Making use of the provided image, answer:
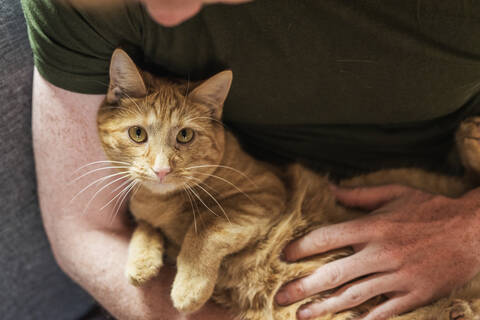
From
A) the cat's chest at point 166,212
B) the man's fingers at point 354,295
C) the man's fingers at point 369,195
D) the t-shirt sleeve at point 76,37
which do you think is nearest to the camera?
the t-shirt sleeve at point 76,37

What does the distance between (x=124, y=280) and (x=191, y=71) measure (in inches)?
29.1

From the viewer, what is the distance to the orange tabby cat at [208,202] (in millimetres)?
1154

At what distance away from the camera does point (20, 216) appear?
151 cm

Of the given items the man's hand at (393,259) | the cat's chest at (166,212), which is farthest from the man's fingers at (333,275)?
the cat's chest at (166,212)

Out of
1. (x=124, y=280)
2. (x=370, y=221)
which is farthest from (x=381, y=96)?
(x=124, y=280)

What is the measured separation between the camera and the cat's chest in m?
1.31

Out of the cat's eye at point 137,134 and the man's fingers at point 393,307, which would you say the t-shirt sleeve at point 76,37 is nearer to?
the cat's eye at point 137,134

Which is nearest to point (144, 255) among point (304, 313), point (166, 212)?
point (166, 212)

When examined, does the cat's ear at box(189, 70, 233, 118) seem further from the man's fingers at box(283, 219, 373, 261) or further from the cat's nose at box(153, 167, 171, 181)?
the man's fingers at box(283, 219, 373, 261)

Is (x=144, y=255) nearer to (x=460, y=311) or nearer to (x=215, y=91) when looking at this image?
(x=215, y=91)

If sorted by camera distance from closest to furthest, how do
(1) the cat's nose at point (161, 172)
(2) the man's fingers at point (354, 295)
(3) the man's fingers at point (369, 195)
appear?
(1) the cat's nose at point (161, 172) < (2) the man's fingers at point (354, 295) < (3) the man's fingers at point (369, 195)

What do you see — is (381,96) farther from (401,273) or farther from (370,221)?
(401,273)

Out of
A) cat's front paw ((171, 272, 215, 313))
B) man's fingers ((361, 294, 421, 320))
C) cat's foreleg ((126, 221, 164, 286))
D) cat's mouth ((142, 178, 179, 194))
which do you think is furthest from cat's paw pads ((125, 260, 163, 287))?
man's fingers ((361, 294, 421, 320))

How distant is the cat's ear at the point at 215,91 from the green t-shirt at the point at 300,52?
0.15 ft
